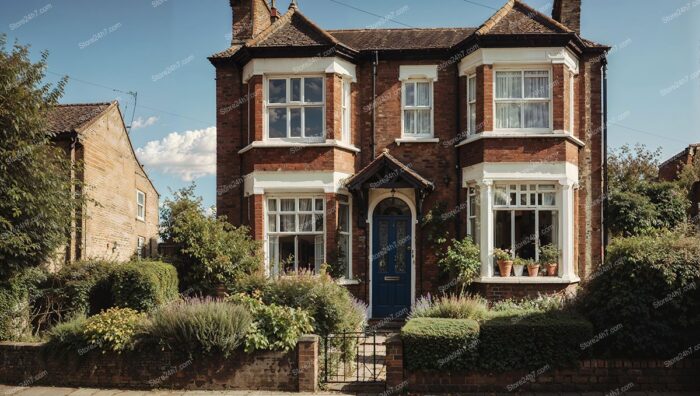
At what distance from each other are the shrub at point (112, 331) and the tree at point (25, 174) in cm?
275

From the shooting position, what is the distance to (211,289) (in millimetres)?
15508

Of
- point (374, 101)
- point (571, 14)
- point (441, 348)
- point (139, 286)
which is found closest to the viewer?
point (441, 348)

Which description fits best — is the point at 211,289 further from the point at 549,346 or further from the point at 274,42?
the point at 549,346

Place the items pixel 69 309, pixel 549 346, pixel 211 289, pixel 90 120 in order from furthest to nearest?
1. pixel 90 120
2. pixel 211 289
3. pixel 69 309
4. pixel 549 346

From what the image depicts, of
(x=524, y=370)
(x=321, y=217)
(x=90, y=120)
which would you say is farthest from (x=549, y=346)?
(x=90, y=120)

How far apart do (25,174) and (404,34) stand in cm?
1065

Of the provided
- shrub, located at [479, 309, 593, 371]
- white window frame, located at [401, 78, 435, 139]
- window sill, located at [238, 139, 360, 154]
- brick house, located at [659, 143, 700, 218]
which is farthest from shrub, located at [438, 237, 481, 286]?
brick house, located at [659, 143, 700, 218]

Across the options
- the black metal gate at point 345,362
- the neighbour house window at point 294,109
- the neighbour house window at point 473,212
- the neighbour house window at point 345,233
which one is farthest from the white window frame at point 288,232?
the black metal gate at point 345,362

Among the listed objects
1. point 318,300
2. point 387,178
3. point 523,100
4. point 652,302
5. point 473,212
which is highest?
point 523,100

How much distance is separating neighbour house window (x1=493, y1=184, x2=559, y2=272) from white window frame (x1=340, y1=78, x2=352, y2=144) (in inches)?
164

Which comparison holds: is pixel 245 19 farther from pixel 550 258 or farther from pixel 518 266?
pixel 550 258

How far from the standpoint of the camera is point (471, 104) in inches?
656

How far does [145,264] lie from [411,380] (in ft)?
24.6

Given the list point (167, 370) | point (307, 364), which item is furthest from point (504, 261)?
point (167, 370)
